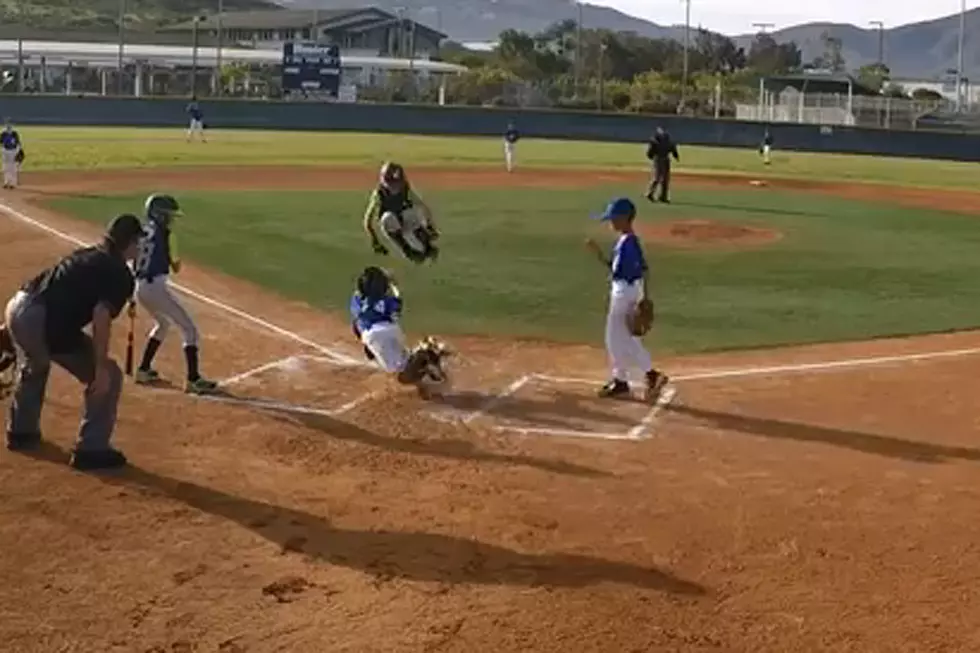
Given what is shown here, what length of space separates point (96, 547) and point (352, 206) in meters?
22.1

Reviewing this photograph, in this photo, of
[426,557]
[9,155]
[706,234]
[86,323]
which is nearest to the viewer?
[426,557]

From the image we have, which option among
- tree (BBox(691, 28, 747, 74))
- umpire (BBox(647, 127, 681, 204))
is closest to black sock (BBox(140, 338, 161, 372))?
umpire (BBox(647, 127, 681, 204))

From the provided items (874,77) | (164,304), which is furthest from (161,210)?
(874,77)

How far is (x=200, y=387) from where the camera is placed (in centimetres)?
1234

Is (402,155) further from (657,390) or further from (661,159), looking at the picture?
(657,390)

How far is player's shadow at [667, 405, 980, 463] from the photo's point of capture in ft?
36.1

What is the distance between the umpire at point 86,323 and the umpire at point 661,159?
23.0 meters

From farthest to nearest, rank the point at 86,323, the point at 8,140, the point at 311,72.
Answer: the point at 311,72 → the point at 8,140 → the point at 86,323

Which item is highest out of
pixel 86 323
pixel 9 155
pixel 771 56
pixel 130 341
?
pixel 771 56

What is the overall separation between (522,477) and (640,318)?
290 cm

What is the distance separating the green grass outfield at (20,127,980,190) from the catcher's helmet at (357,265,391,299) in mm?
27801

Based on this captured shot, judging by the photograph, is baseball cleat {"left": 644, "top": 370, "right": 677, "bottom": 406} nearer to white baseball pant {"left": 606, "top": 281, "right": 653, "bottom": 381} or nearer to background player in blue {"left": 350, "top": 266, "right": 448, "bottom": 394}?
white baseball pant {"left": 606, "top": 281, "right": 653, "bottom": 381}

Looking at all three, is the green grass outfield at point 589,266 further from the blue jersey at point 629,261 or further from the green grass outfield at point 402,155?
the green grass outfield at point 402,155

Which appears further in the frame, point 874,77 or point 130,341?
point 874,77
